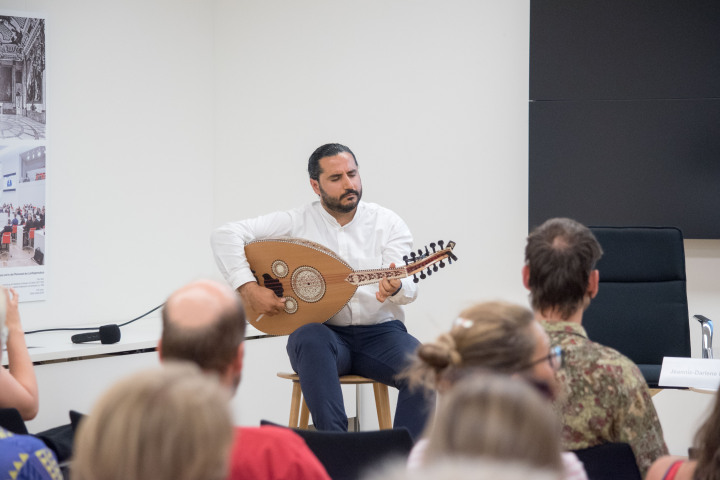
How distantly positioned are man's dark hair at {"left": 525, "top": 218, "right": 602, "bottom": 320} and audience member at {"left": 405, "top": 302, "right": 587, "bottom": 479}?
0.51 meters

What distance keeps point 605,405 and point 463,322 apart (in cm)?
47

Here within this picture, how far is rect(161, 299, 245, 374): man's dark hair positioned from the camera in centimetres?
140

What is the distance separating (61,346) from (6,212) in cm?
70

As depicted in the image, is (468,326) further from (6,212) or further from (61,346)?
(6,212)

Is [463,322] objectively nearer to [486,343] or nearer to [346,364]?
[486,343]

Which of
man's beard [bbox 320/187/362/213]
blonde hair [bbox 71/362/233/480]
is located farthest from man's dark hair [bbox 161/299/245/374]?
man's beard [bbox 320/187/362/213]

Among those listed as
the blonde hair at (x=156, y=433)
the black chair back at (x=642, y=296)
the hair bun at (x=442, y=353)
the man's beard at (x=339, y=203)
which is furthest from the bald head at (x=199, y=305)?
the black chair back at (x=642, y=296)

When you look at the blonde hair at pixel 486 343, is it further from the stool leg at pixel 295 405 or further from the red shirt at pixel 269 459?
the stool leg at pixel 295 405

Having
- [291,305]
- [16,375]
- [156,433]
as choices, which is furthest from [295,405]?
[156,433]

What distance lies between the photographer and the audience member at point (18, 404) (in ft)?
4.40

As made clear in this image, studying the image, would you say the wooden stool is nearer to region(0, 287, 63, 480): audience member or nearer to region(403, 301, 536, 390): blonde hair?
region(0, 287, 63, 480): audience member

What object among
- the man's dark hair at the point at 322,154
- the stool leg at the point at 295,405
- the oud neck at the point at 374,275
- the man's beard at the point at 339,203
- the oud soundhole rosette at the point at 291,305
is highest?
the man's dark hair at the point at 322,154

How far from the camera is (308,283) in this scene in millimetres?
3184

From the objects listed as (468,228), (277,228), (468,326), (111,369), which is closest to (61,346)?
(111,369)
